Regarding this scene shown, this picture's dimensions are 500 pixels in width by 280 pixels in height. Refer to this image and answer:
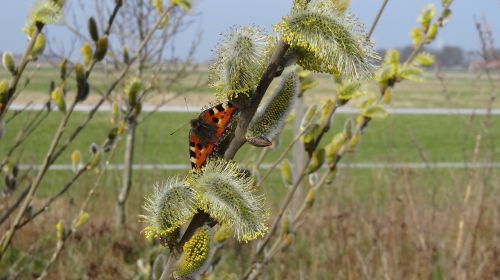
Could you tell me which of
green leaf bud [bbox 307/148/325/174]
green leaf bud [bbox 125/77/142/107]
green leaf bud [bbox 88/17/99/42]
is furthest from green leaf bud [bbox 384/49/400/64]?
green leaf bud [bbox 88/17/99/42]

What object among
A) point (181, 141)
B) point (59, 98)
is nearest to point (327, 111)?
point (59, 98)

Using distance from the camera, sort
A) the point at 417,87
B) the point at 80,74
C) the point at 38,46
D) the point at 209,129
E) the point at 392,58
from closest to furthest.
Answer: the point at 209,129
the point at 80,74
the point at 38,46
the point at 392,58
the point at 417,87

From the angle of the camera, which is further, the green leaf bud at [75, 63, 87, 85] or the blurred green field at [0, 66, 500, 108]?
the blurred green field at [0, 66, 500, 108]

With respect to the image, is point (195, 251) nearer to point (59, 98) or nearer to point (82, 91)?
point (82, 91)

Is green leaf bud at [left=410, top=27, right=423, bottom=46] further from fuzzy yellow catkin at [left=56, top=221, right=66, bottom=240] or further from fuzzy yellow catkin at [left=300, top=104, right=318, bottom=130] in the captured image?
fuzzy yellow catkin at [left=56, top=221, right=66, bottom=240]

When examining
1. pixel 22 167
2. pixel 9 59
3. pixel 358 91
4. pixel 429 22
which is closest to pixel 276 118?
pixel 358 91

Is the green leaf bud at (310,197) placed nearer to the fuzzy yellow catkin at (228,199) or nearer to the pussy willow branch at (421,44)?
the pussy willow branch at (421,44)

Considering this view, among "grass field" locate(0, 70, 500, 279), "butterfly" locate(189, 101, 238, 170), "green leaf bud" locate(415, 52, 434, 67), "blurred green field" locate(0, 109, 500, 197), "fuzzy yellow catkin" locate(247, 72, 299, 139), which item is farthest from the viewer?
"blurred green field" locate(0, 109, 500, 197)

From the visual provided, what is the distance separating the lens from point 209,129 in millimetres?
837

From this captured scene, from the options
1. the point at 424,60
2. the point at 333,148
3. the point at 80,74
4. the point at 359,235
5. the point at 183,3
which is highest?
the point at 183,3

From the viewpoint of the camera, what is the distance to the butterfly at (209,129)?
83 centimetres

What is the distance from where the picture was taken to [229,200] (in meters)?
0.85

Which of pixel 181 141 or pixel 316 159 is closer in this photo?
pixel 316 159

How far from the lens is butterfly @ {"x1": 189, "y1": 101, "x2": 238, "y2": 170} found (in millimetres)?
834
